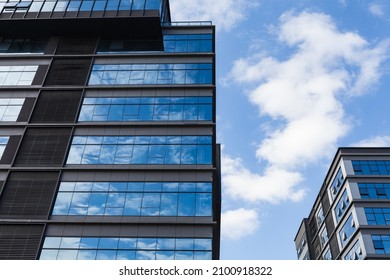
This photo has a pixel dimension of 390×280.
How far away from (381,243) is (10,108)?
37.7 metres

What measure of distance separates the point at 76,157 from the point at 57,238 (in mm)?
6387

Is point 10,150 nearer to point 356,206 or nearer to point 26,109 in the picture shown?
point 26,109

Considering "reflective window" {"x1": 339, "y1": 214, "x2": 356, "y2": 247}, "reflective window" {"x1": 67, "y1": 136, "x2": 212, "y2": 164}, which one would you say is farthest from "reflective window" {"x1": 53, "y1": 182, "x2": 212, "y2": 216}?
"reflective window" {"x1": 339, "y1": 214, "x2": 356, "y2": 247}

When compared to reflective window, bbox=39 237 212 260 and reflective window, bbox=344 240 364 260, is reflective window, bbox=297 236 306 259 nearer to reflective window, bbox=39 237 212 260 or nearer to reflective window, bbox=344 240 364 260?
reflective window, bbox=344 240 364 260

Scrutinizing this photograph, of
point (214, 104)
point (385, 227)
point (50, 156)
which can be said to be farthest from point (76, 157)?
point (385, 227)

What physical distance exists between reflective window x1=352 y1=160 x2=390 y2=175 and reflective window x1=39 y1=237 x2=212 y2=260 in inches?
1093

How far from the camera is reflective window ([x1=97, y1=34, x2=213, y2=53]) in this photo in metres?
35.5

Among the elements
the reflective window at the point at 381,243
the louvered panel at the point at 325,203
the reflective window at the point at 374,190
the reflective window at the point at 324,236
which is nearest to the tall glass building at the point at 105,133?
the reflective window at the point at 381,243

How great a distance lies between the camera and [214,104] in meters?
32.3

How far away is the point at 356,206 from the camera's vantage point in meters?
42.2

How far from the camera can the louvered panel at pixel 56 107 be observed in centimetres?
3095

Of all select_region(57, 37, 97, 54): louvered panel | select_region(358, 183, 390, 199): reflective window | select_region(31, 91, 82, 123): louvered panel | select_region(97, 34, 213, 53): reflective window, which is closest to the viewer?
select_region(31, 91, 82, 123): louvered panel

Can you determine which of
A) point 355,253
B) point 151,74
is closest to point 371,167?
point 355,253
